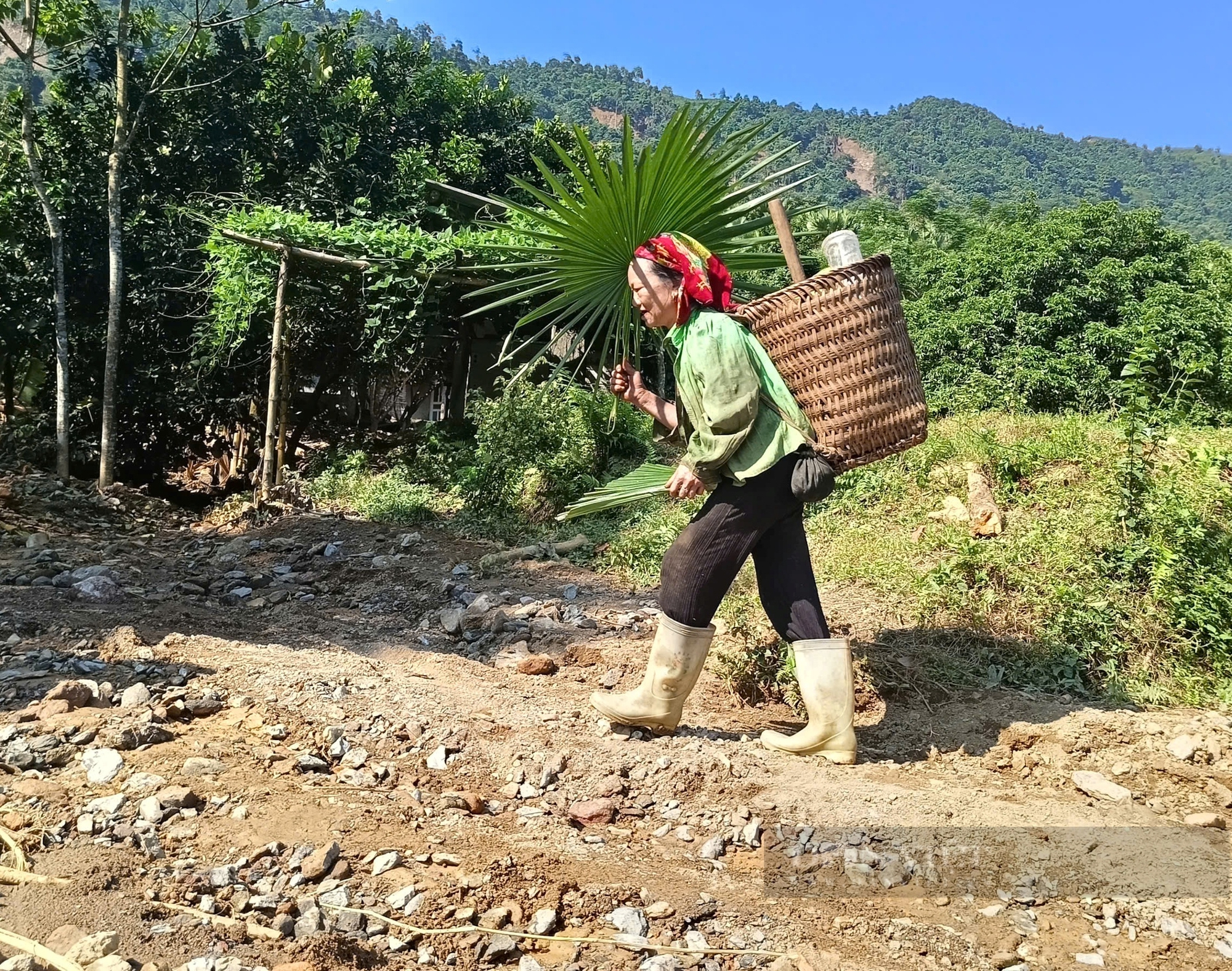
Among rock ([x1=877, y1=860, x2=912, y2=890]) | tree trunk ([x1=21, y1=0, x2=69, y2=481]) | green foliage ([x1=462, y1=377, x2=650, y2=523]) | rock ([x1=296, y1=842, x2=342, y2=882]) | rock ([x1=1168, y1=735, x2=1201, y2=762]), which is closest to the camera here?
rock ([x1=296, y1=842, x2=342, y2=882])

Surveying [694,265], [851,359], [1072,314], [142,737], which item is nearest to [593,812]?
[142,737]

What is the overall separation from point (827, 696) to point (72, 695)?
2.56m

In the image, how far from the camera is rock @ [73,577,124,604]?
5.18 m

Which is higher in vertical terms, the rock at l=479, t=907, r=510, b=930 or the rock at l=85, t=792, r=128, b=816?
the rock at l=85, t=792, r=128, b=816

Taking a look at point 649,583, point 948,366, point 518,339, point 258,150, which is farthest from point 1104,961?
point 258,150

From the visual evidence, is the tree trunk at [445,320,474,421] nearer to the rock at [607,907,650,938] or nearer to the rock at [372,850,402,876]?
the rock at [372,850,402,876]

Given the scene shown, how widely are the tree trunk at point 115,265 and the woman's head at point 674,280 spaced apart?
23.1 feet

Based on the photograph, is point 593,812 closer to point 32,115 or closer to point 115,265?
point 115,265

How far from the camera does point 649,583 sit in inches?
226

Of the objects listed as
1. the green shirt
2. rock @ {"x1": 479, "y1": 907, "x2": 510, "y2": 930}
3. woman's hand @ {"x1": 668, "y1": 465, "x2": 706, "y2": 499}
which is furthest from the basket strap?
rock @ {"x1": 479, "y1": 907, "x2": 510, "y2": 930}

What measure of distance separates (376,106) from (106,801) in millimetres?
10200

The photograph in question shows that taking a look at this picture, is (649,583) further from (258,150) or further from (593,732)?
(258,150)

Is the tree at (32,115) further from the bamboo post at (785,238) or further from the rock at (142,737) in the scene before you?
the bamboo post at (785,238)

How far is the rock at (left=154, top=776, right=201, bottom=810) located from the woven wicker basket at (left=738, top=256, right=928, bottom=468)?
2.17 meters
